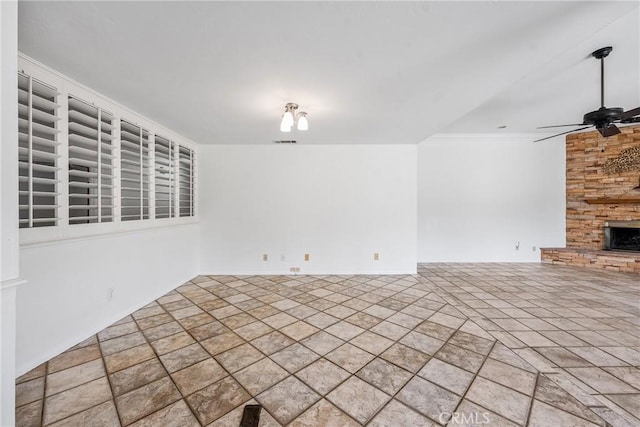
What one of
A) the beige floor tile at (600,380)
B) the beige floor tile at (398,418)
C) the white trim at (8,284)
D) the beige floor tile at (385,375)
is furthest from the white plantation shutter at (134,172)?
the beige floor tile at (600,380)

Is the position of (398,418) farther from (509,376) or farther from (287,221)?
(287,221)

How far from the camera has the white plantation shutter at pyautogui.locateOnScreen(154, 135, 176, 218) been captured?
341 cm

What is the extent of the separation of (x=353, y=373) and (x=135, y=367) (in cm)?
176

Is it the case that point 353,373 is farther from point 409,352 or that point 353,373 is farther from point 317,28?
point 317,28

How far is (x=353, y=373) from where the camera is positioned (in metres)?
1.83

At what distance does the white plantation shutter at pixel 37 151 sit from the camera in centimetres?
183

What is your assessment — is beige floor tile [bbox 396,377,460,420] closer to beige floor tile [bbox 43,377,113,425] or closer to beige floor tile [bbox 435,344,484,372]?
beige floor tile [bbox 435,344,484,372]

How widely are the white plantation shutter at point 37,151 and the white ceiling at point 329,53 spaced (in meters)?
0.31

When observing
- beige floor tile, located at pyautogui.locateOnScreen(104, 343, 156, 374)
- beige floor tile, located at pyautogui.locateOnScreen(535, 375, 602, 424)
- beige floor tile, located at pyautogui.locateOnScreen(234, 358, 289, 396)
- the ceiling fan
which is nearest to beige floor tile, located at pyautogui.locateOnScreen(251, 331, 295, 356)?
beige floor tile, located at pyautogui.locateOnScreen(234, 358, 289, 396)

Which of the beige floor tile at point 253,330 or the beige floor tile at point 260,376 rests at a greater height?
the beige floor tile at point 253,330

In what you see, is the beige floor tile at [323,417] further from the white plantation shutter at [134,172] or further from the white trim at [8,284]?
the white plantation shutter at [134,172]

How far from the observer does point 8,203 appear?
1260mm

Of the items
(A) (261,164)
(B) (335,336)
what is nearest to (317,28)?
(B) (335,336)

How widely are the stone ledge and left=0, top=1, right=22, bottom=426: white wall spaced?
772cm
